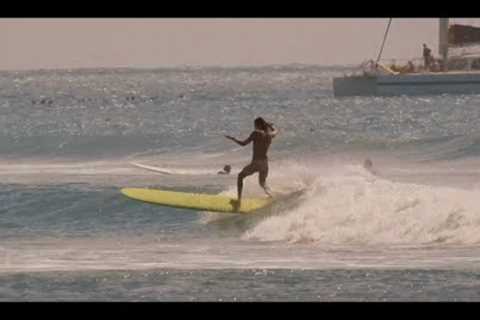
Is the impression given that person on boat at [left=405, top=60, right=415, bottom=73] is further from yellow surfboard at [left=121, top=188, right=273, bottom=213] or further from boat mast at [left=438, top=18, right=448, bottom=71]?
yellow surfboard at [left=121, top=188, right=273, bottom=213]

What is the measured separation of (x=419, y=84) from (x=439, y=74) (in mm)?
992

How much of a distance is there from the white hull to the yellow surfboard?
51.6 m

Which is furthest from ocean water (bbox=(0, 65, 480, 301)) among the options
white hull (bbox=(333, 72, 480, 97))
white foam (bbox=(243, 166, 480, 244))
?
white hull (bbox=(333, 72, 480, 97))

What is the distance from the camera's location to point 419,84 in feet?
243

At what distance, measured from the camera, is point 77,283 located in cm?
1622

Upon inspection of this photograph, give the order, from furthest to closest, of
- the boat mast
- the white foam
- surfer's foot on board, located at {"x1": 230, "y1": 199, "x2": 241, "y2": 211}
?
1. the boat mast
2. surfer's foot on board, located at {"x1": 230, "y1": 199, "x2": 241, "y2": 211}
3. the white foam

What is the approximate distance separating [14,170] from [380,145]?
11.5 metres

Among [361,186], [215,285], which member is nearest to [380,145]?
[361,186]

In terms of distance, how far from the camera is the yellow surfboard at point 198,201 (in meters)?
21.2

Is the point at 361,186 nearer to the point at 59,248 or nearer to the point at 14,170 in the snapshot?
the point at 59,248

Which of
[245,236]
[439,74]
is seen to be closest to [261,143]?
[245,236]

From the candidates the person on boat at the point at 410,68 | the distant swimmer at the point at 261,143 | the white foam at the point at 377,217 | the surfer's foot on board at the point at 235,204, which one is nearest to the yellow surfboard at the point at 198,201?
the surfer's foot on board at the point at 235,204

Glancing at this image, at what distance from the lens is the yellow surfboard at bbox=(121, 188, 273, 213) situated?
21.2 m
